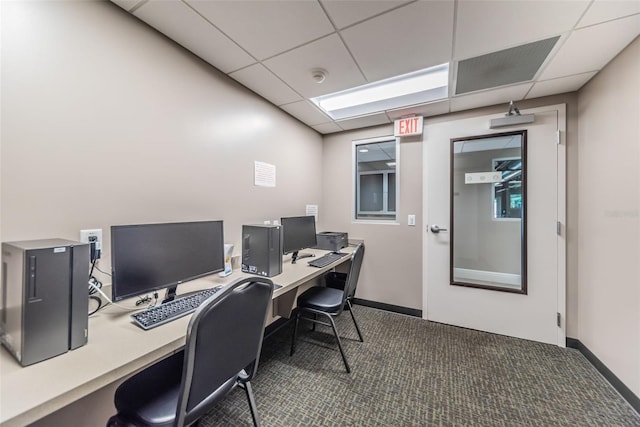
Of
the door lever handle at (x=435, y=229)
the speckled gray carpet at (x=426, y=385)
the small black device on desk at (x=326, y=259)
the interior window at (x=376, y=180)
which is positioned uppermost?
the interior window at (x=376, y=180)

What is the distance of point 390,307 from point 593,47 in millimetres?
2838

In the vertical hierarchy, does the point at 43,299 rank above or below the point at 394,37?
below

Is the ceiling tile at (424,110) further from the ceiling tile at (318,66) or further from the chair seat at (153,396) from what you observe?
the chair seat at (153,396)

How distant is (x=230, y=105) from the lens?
1.99m

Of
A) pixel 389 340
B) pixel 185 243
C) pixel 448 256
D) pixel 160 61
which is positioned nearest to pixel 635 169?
pixel 448 256

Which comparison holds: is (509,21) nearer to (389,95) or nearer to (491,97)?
(491,97)

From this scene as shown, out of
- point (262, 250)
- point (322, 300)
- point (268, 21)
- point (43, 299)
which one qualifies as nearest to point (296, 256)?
point (322, 300)

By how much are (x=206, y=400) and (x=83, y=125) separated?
4.65ft

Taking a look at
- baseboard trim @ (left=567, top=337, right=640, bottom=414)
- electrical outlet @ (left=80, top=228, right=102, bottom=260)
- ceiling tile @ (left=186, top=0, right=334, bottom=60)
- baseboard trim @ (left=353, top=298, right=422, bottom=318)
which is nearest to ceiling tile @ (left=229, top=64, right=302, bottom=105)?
ceiling tile @ (left=186, top=0, right=334, bottom=60)

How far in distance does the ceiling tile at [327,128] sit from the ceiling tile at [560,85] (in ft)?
6.45

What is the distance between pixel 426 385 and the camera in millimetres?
1744

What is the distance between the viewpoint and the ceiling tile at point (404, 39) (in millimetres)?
1345

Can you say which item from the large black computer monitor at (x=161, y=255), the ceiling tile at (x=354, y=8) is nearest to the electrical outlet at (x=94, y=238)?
the large black computer monitor at (x=161, y=255)

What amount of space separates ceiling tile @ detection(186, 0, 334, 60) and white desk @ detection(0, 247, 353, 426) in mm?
1649
